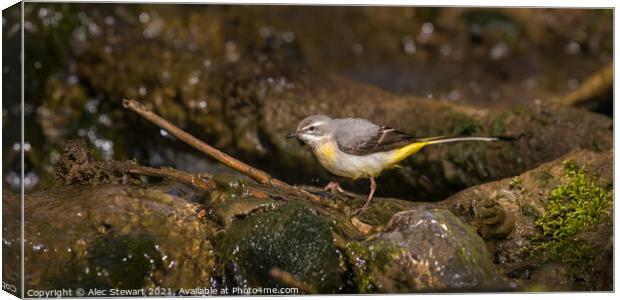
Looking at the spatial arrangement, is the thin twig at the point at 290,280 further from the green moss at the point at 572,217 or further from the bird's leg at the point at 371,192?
the green moss at the point at 572,217

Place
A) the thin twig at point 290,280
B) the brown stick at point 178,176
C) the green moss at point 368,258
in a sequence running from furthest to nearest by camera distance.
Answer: the brown stick at point 178,176 < the green moss at point 368,258 < the thin twig at point 290,280

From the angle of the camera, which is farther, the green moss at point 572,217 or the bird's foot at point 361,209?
the bird's foot at point 361,209

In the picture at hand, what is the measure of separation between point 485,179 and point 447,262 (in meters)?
1.75

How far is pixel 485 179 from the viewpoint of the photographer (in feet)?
21.4

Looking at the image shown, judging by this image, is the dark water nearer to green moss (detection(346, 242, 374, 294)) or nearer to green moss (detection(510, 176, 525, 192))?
green moss (detection(346, 242, 374, 294))

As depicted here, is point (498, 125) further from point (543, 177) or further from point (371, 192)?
point (371, 192)

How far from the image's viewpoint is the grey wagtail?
562cm

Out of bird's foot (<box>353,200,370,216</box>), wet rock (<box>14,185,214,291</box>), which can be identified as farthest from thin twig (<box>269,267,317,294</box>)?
bird's foot (<box>353,200,370,216</box>)

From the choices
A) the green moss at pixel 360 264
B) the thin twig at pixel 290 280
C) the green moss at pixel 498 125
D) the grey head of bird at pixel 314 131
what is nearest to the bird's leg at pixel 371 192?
the grey head of bird at pixel 314 131

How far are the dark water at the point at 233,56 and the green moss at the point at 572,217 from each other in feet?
6.33

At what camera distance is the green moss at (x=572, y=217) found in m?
5.31

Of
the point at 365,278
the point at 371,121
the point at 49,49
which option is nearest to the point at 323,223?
the point at 365,278

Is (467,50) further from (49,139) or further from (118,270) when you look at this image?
(118,270)

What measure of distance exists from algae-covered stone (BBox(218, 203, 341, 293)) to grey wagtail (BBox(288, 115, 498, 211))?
2.12 feet
